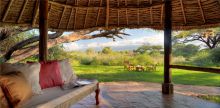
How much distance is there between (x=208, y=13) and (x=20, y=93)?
5384 mm

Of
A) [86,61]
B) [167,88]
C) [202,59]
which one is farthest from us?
[202,59]

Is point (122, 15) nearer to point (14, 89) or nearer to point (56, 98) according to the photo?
point (56, 98)

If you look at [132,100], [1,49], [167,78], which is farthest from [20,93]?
[1,49]

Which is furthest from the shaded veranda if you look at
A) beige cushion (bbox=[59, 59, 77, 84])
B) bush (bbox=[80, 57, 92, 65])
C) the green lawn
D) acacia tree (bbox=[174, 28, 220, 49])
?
acacia tree (bbox=[174, 28, 220, 49])

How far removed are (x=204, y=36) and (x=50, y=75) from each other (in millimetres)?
15688

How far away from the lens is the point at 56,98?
3.02m

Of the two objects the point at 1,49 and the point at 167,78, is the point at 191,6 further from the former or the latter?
the point at 1,49

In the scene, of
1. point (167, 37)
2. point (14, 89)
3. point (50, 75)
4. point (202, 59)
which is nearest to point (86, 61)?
point (202, 59)

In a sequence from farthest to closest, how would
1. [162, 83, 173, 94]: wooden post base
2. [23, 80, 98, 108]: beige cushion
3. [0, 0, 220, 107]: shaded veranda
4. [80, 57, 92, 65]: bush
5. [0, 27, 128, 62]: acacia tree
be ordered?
[80, 57, 92, 65]: bush < [0, 27, 128, 62]: acacia tree < [0, 0, 220, 107]: shaded veranda < [162, 83, 173, 94]: wooden post base < [23, 80, 98, 108]: beige cushion

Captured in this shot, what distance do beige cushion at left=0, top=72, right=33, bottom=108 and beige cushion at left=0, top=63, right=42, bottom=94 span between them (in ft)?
1.46

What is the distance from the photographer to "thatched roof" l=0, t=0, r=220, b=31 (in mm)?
6773

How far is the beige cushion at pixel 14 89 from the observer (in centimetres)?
252

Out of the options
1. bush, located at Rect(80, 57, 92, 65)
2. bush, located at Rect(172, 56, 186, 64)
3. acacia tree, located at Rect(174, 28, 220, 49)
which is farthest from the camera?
acacia tree, located at Rect(174, 28, 220, 49)

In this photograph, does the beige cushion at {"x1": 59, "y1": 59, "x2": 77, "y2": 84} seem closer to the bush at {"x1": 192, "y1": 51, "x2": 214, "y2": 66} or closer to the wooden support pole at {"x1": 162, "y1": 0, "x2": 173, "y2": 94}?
the wooden support pole at {"x1": 162, "y1": 0, "x2": 173, "y2": 94}
